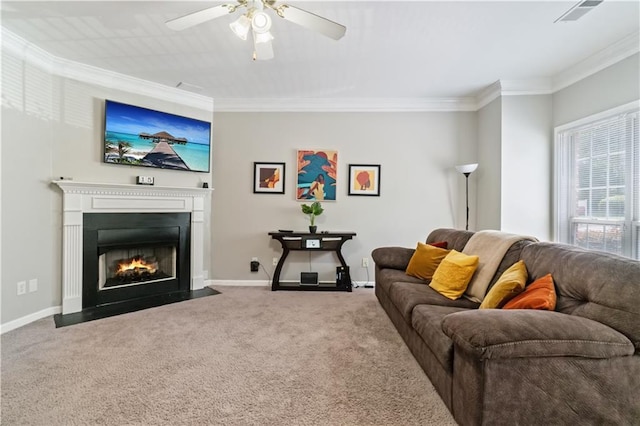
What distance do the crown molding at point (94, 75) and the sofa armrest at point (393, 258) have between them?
310 centimetres

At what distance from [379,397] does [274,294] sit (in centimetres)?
219

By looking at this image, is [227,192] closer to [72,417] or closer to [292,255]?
[292,255]

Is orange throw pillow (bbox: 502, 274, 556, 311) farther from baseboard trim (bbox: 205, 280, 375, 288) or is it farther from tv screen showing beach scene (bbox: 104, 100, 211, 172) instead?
tv screen showing beach scene (bbox: 104, 100, 211, 172)

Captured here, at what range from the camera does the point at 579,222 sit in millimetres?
3074

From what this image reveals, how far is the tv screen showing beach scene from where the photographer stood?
3277 millimetres

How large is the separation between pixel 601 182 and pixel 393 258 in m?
2.18

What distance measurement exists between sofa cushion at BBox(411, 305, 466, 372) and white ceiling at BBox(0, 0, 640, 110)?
7.27 feet

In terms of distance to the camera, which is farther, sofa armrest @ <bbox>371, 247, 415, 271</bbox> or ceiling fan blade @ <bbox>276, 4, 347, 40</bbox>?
sofa armrest @ <bbox>371, 247, 415, 271</bbox>

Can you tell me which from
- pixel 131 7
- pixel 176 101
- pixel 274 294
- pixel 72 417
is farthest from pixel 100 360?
pixel 176 101

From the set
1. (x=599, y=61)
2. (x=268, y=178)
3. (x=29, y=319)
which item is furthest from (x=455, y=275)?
(x=29, y=319)

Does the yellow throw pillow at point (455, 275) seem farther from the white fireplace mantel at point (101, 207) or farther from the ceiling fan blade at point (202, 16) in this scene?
the white fireplace mantel at point (101, 207)

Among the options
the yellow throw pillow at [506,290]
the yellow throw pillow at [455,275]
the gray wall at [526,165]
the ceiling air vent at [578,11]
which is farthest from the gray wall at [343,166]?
the yellow throw pillow at [506,290]

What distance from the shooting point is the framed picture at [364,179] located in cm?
406

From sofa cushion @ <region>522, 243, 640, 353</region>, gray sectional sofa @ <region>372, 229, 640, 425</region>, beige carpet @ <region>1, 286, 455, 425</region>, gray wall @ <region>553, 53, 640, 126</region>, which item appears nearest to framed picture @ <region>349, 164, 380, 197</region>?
beige carpet @ <region>1, 286, 455, 425</region>
